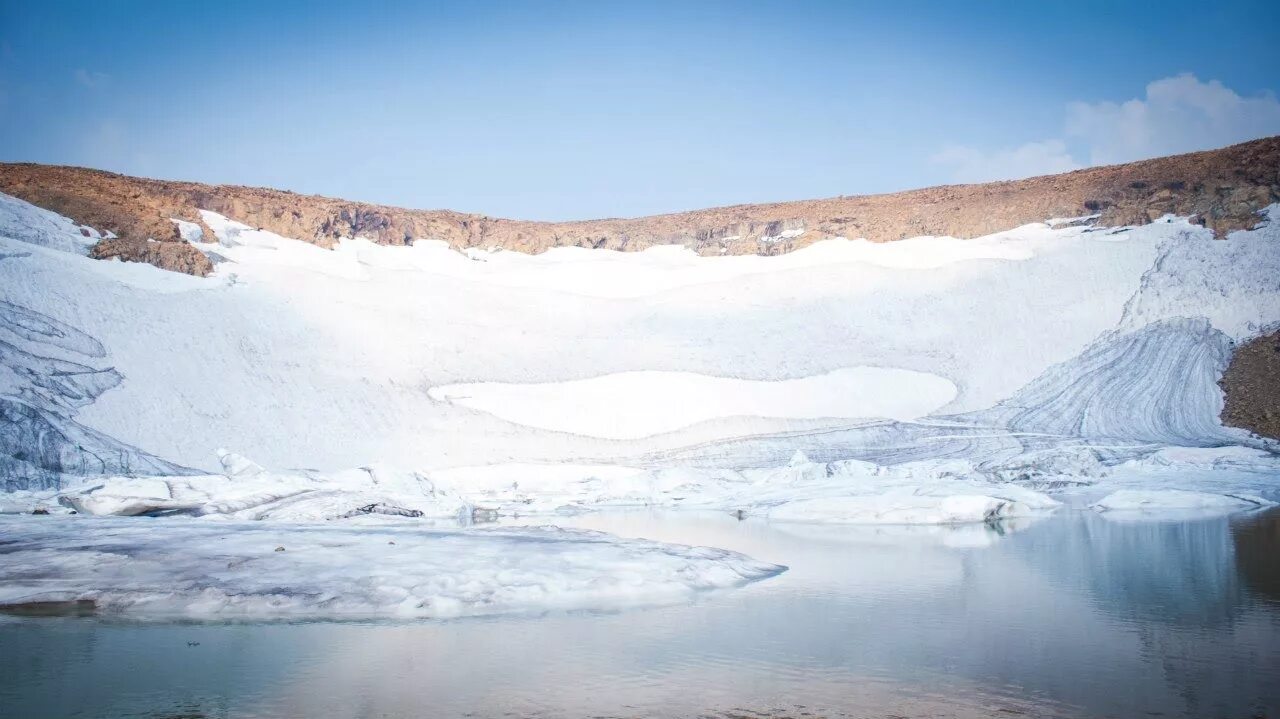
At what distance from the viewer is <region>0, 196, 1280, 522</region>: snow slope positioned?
19469mm

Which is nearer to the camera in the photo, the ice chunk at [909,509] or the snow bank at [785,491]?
the ice chunk at [909,509]

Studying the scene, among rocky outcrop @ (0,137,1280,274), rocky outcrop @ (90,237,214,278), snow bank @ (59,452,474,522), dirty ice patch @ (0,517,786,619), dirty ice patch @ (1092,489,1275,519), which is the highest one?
rocky outcrop @ (0,137,1280,274)

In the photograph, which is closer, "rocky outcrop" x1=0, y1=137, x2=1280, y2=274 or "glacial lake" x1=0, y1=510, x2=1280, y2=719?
"glacial lake" x1=0, y1=510, x2=1280, y2=719

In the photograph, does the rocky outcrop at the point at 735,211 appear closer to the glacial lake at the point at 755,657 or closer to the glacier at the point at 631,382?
the glacier at the point at 631,382

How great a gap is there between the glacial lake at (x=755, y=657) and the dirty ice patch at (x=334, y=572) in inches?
15.3

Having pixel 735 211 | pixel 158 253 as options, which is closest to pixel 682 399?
pixel 158 253

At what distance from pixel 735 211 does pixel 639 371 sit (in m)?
18.3

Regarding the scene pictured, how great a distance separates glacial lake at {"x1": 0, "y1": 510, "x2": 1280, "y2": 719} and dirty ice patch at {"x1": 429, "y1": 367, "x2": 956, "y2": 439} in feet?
49.2

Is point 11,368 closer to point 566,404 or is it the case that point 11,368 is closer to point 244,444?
point 244,444

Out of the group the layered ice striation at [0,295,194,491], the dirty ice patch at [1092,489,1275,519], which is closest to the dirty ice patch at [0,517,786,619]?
the layered ice striation at [0,295,194,491]

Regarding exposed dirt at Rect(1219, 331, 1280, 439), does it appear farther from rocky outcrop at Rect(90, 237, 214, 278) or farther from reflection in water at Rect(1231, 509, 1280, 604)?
rocky outcrop at Rect(90, 237, 214, 278)

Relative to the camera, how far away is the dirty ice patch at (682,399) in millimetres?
25469

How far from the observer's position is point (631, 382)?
27469 millimetres

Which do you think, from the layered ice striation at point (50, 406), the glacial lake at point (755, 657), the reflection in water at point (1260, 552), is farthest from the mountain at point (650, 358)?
the glacial lake at point (755, 657)
